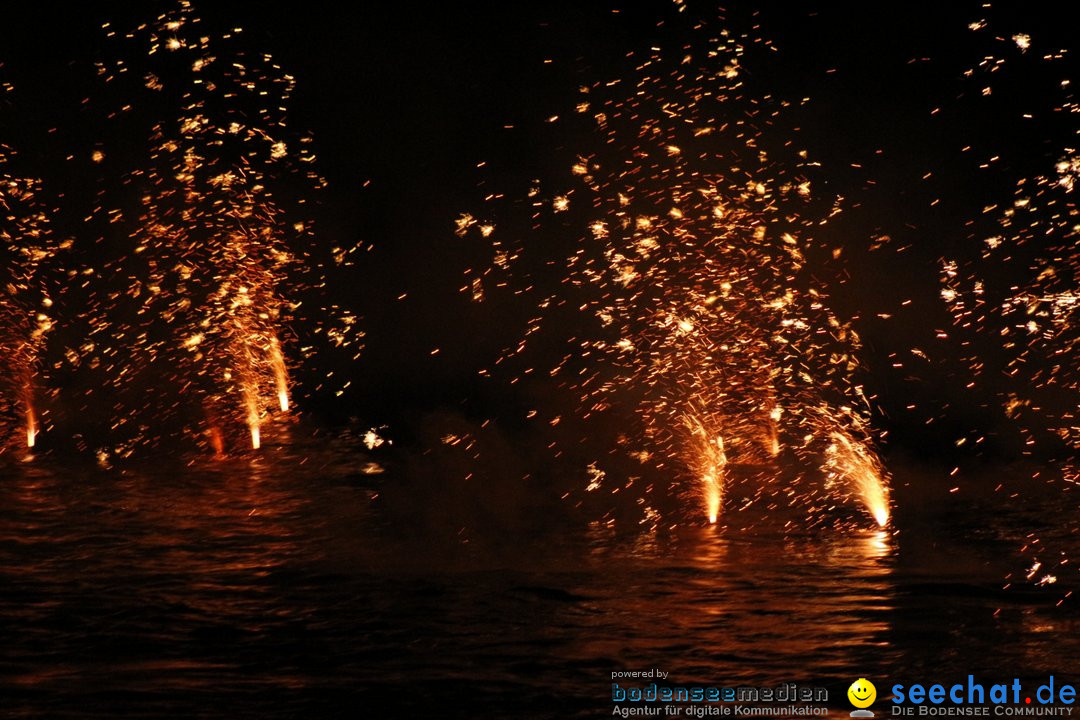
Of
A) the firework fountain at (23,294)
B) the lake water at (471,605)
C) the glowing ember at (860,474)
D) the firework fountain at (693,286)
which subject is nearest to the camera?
the lake water at (471,605)

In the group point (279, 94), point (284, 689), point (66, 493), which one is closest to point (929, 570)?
point (284, 689)

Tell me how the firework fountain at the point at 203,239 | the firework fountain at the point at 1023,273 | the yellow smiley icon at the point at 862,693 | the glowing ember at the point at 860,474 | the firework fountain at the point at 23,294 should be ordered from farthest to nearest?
the firework fountain at the point at 203,239 → the firework fountain at the point at 1023,273 → the firework fountain at the point at 23,294 → the glowing ember at the point at 860,474 → the yellow smiley icon at the point at 862,693

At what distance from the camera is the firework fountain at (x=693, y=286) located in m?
11.0

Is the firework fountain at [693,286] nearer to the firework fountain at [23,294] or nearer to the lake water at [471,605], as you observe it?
the lake water at [471,605]

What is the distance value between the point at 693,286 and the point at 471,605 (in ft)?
20.4

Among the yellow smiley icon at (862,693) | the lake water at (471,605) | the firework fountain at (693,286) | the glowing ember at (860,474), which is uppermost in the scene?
the firework fountain at (693,286)

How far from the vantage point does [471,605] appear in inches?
279

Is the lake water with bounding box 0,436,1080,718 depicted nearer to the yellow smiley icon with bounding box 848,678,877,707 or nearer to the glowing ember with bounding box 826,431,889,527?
the yellow smiley icon with bounding box 848,678,877,707

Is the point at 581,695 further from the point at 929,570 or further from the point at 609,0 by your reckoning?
the point at 609,0

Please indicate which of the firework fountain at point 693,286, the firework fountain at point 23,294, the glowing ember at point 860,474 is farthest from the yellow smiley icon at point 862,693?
the firework fountain at point 23,294

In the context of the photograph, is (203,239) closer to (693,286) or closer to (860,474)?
(693,286)

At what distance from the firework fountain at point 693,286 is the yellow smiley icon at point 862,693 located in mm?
3281

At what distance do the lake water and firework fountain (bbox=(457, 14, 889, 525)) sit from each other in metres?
1.22

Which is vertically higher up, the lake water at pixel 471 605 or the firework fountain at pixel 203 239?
the firework fountain at pixel 203 239
